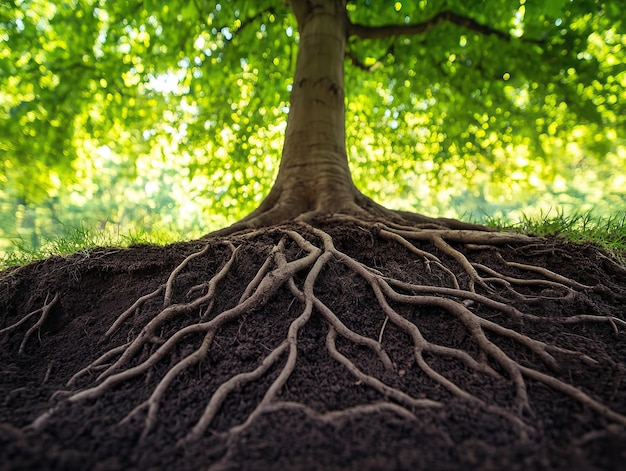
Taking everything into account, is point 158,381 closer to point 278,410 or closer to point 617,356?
point 278,410

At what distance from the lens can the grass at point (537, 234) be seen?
2.67m

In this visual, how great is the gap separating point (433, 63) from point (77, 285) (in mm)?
6214

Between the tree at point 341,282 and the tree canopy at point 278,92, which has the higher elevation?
the tree canopy at point 278,92

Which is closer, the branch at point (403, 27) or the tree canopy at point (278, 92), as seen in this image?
the branch at point (403, 27)

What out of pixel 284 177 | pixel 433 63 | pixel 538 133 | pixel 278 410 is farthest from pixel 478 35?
pixel 278 410

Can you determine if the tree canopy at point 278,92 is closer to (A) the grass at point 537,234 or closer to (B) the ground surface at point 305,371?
(A) the grass at point 537,234

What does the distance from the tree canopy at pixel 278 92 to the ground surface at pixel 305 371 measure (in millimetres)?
3609

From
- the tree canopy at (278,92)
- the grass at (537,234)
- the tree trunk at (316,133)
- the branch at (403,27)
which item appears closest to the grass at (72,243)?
the grass at (537,234)

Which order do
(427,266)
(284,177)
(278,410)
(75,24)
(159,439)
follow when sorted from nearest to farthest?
(159,439) < (278,410) < (427,266) < (284,177) < (75,24)

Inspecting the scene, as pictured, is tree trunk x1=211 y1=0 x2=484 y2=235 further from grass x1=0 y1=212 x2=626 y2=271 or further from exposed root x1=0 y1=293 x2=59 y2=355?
exposed root x1=0 y1=293 x2=59 y2=355

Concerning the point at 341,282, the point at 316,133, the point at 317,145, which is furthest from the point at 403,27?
the point at 341,282

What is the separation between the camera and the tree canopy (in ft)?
15.9

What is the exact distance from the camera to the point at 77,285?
236 cm

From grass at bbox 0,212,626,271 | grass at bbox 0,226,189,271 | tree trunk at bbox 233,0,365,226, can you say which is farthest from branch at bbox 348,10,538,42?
grass at bbox 0,226,189,271
